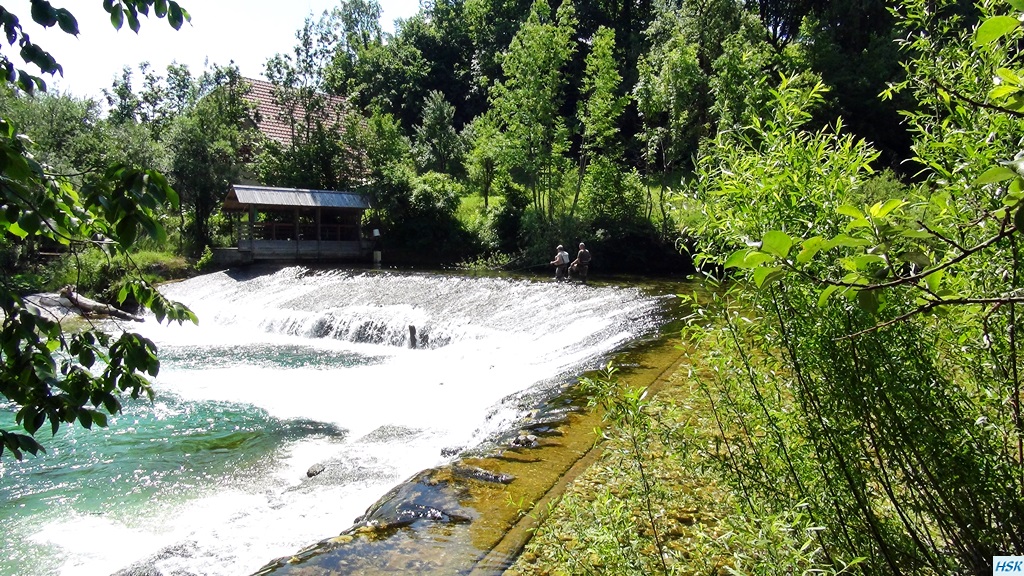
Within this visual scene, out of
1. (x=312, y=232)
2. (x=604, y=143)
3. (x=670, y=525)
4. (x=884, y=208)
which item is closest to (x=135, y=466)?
(x=670, y=525)

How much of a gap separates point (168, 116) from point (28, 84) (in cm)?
4221

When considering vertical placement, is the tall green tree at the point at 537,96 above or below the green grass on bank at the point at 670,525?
above

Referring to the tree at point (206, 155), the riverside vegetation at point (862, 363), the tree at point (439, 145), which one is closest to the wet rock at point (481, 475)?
the riverside vegetation at point (862, 363)

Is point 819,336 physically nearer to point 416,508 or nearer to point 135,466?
point 416,508

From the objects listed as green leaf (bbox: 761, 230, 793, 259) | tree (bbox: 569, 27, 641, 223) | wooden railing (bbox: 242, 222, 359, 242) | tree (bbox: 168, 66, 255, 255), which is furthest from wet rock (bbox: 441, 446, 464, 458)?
tree (bbox: 168, 66, 255, 255)

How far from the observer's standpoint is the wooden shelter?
77.5 feet

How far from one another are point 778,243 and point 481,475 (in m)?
4.35

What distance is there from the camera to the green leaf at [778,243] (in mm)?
1119

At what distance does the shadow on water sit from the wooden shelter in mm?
19616

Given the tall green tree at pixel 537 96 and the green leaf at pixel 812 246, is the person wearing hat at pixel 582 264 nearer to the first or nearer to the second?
the tall green tree at pixel 537 96

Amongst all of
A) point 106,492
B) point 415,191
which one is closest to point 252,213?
point 415,191

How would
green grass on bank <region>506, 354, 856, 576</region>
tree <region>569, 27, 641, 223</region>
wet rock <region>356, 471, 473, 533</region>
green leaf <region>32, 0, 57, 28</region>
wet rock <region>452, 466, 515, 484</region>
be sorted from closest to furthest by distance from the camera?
green leaf <region>32, 0, 57, 28</region>
green grass on bank <region>506, 354, 856, 576</region>
wet rock <region>356, 471, 473, 533</region>
wet rock <region>452, 466, 515, 484</region>
tree <region>569, 27, 641, 223</region>

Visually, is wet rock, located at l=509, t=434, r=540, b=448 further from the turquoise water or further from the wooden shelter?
the wooden shelter

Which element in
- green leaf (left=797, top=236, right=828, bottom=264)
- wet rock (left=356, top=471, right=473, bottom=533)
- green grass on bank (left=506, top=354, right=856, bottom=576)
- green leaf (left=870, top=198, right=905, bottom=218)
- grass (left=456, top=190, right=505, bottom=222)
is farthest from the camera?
grass (left=456, top=190, right=505, bottom=222)
